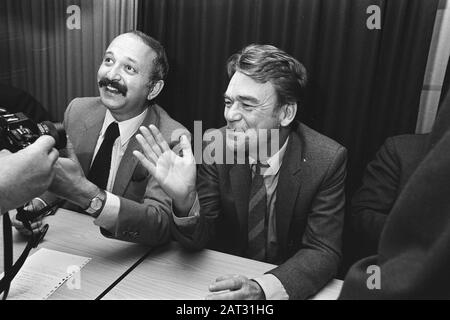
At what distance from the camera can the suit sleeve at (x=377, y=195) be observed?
1578mm

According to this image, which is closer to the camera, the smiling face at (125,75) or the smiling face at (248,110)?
the smiling face at (248,110)

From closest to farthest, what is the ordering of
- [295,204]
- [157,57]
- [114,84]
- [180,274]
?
[180,274]
[295,204]
[114,84]
[157,57]

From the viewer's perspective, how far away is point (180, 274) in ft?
3.85

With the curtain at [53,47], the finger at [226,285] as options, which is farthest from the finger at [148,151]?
the curtain at [53,47]

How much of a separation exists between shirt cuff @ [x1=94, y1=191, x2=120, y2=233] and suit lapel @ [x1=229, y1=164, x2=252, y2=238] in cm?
48

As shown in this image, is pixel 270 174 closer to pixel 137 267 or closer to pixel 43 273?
pixel 137 267

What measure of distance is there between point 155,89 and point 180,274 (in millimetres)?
1018

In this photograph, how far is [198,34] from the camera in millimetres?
1949

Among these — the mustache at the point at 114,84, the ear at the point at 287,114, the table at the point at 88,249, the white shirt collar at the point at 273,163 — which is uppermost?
the mustache at the point at 114,84

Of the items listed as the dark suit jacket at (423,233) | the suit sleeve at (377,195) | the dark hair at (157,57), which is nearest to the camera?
the dark suit jacket at (423,233)

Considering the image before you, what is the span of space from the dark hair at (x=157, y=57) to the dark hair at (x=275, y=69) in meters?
0.44

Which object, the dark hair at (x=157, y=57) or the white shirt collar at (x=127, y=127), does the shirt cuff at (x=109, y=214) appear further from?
the dark hair at (x=157, y=57)

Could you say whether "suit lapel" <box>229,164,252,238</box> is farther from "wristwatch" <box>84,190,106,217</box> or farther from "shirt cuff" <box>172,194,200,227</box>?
"wristwatch" <box>84,190,106,217</box>

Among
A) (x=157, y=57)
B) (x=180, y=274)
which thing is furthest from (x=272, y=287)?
(x=157, y=57)
